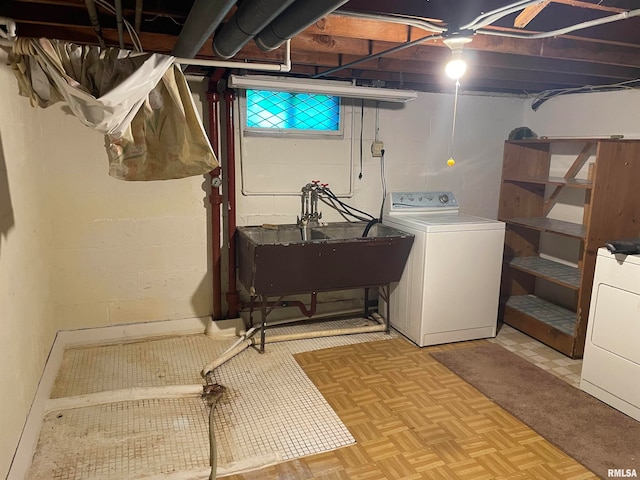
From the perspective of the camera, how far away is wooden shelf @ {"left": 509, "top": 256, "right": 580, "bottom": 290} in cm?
357

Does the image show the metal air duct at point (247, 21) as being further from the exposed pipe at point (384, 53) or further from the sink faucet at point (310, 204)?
the sink faucet at point (310, 204)

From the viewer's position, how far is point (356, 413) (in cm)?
269

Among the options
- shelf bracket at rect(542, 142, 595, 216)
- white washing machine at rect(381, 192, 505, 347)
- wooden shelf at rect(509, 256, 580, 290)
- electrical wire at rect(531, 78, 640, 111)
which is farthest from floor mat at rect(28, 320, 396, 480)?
electrical wire at rect(531, 78, 640, 111)

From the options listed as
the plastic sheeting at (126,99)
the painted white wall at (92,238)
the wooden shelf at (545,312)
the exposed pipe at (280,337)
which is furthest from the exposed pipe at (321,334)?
the plastic sheeting at (126,99)

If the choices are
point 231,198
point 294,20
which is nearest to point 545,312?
point 231,198

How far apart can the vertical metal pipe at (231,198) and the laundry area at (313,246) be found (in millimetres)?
18

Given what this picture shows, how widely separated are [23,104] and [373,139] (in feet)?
8.47

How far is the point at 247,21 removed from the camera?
164cm

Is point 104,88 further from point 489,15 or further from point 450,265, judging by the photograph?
point 450,265

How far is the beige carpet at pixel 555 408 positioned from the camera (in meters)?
2.37

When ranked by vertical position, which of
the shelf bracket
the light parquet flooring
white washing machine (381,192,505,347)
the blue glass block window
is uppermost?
the blue glass block window

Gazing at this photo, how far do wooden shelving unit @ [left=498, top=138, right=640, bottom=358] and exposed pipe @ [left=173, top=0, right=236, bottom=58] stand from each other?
2.72 m

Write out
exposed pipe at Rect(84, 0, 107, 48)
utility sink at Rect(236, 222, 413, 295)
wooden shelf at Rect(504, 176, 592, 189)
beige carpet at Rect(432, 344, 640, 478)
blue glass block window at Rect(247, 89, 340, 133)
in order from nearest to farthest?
exposed pipe at Rect(84, 0, 107, 48), beige carpet at Rect(432, 344, 640, 478), utility sink at Rect(236, 222, 413, 295), wooden shelf at Rect(504, 176, 592, 189), blue glass block window at Rect(247, 89, 340, 133)

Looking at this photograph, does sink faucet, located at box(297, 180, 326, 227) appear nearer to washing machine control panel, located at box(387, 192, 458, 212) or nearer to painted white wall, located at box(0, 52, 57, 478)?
washing machine control panel, located at box(387, 192, 458, 212)
